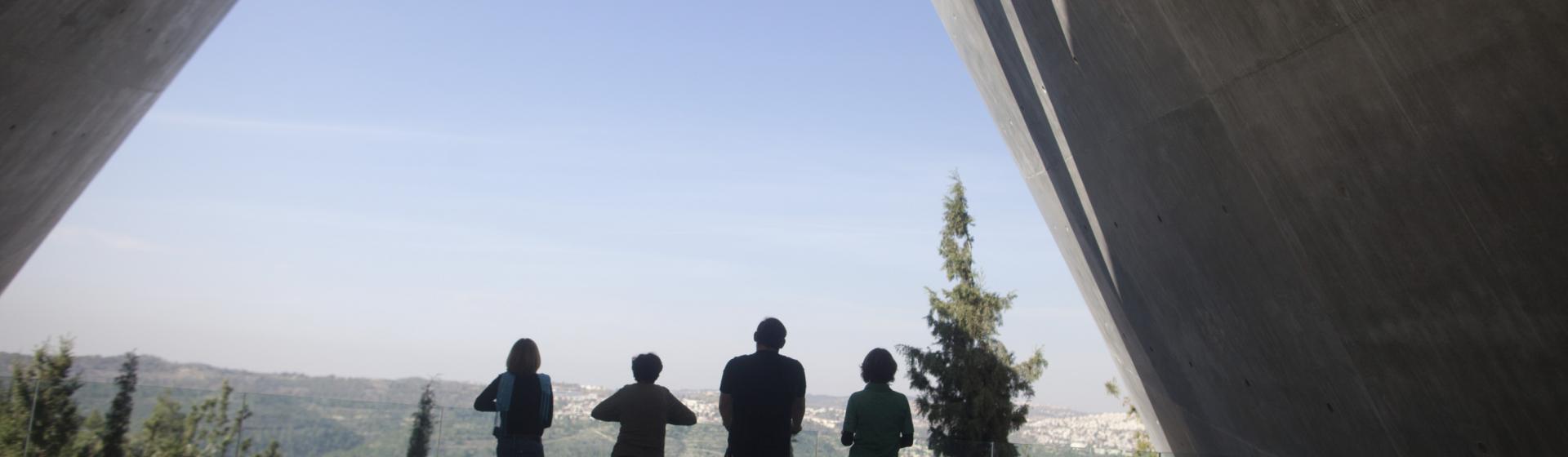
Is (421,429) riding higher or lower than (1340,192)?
lower

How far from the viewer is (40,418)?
8.50 metres

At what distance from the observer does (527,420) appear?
5.96 metres

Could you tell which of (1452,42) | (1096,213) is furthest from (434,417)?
(1452,42)

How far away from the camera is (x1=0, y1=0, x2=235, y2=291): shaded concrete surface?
6766mm

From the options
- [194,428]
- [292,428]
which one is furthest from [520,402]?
[194,428]

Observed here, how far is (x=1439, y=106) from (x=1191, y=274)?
289cm

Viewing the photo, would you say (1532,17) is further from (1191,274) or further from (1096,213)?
(1096,213)

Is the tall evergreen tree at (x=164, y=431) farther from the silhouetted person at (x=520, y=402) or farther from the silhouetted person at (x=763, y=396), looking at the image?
the silhouetted person at (x=763, y=396)

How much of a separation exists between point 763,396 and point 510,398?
1.43 metres

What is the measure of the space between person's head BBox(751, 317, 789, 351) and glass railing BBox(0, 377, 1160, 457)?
2.49 meters

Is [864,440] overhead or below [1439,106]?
below

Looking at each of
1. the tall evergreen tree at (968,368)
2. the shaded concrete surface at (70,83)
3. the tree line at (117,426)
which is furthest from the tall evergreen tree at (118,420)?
the tall evergreen tree at (968,368)

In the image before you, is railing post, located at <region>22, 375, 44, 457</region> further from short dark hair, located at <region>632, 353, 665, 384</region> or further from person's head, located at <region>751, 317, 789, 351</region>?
person's head, located at <region>751, 317, 789, 351</region>

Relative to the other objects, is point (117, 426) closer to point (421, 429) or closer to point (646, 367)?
point (421, 429)
